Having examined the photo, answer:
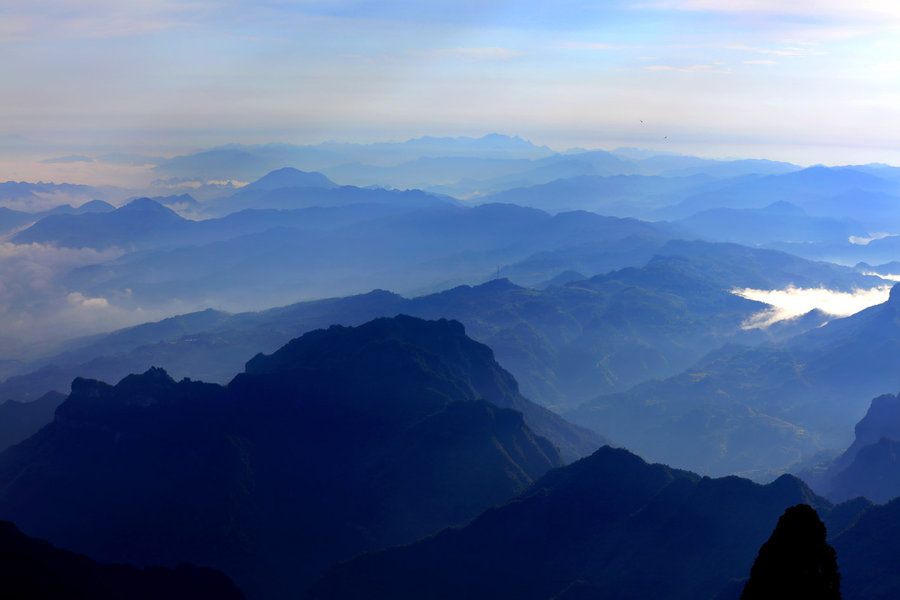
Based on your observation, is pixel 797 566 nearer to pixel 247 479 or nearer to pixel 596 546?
pixel 596 546

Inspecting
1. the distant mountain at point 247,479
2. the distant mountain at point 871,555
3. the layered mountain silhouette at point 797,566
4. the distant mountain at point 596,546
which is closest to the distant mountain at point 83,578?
the distant mountain at point 596,546

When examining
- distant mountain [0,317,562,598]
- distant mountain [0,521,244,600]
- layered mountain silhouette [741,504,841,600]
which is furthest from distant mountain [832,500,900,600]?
distant mountain [0,521,244,600]

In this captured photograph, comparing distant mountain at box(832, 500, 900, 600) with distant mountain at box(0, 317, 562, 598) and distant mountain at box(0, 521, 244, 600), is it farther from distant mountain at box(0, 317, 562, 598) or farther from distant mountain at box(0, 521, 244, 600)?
distant mountain at box(0, 521, 244, 600)

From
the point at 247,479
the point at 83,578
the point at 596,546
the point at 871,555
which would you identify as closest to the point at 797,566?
the point at 871,555

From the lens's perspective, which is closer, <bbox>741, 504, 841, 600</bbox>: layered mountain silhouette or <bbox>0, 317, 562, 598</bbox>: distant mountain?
<bbox>741, 504, 841, 600</bbox>: layered mountain silhouette

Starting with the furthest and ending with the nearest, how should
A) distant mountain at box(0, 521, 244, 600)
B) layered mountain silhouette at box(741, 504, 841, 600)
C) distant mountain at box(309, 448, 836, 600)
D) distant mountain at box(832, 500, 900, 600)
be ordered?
distant mountain at box(309, 448, 836, 600) < distant mountain at box(832, 500, 900, 600) < distant mountain at box(0, 521, 244, 600) < layered mountain silhouette at box(741, 504, 841, 600)

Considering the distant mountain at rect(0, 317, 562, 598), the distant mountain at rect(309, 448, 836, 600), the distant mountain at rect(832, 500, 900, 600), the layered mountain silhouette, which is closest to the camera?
the layered mountain silhouette
